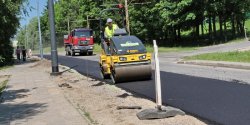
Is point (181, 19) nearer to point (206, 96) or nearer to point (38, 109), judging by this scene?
point (206, 96)

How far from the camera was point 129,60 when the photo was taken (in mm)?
17922

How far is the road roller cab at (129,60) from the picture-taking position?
1795cm

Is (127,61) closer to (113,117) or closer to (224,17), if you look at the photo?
(113,117)

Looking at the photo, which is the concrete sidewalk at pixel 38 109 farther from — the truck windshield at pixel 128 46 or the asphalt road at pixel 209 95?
the truck windshield at pixel 128 46

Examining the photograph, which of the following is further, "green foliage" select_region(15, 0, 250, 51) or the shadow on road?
"green foliage" select_region(15, 0, 250, 51)

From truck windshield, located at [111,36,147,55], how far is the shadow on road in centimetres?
119

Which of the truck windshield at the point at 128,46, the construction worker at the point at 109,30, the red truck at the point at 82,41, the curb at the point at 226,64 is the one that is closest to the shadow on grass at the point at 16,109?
the truck windshield at the point at 128,46

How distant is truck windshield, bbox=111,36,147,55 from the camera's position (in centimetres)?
1808

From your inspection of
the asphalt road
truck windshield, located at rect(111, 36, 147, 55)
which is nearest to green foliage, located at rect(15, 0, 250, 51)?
truck windshield, located at rect(111, 36, 147, 55)

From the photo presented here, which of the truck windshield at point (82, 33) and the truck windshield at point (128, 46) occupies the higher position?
the truck windshield at point (82, 33)

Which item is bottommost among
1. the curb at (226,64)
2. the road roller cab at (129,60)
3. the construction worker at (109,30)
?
the curb at (226,64)

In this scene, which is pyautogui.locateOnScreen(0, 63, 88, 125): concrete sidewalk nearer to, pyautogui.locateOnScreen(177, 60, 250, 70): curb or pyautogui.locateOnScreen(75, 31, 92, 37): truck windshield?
pyautogui.locateOnScreen(177, 60, 250, 70): curb

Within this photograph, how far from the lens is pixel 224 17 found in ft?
195

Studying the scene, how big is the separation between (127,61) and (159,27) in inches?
2085
